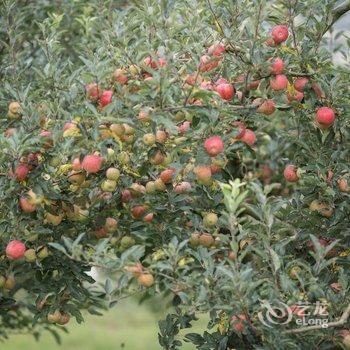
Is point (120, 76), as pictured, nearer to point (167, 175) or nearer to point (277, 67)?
point (167, 175)

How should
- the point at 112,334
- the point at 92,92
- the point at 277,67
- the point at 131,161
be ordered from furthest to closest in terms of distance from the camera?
the point at 112,334
the point at 131,161
the point at 92,92
the point at 277,67

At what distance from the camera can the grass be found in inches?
332

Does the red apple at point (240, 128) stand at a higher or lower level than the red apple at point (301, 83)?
lower

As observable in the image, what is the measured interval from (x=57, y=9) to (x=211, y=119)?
233 cm

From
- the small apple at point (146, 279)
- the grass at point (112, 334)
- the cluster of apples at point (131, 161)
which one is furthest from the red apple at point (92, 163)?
the grass at point (112, 334)

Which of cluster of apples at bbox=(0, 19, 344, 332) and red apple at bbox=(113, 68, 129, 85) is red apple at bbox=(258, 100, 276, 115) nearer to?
cluster of apples at bbox=(0, 19, 344, 332)

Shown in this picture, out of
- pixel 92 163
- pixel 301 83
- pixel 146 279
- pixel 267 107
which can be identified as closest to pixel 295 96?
pixel 301 83

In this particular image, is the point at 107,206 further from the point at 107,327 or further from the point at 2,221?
the point at 107,327

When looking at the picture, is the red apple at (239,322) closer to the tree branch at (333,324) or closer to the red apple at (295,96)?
the tree branch at (333,324)

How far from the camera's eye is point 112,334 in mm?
9367

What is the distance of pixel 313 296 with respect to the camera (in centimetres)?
230

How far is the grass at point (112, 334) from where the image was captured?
843 centimetres

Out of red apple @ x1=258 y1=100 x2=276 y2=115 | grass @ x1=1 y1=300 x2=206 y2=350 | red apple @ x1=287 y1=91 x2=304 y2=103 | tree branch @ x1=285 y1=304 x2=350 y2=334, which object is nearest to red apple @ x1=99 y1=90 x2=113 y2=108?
red apple @ x1=258 y1=100 x2=276 y2=115

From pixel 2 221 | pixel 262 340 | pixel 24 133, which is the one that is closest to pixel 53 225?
pixel 2 221
